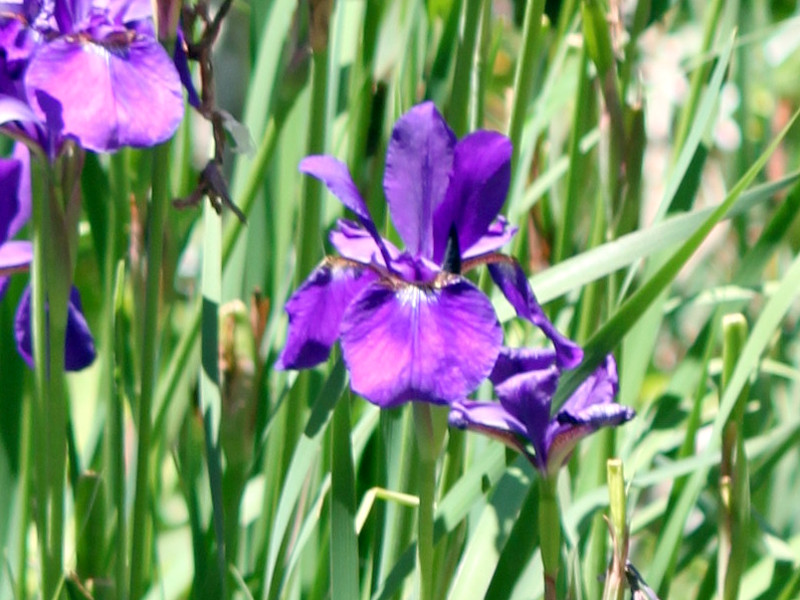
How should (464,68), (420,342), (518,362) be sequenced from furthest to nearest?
1. (464,68)
2. (518,362)
3. (420,342)

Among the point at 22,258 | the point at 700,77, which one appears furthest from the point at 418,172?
the point at 700,77

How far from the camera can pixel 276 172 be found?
1052 mm

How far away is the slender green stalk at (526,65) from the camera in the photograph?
2.50 ft

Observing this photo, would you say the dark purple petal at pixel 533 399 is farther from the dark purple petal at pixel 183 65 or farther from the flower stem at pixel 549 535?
the dark purple petal at pixel 183 65

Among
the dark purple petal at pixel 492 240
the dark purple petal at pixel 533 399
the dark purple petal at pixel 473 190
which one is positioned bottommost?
the dark purple petal at pixel 533 399

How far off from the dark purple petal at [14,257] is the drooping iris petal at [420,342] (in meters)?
0.31

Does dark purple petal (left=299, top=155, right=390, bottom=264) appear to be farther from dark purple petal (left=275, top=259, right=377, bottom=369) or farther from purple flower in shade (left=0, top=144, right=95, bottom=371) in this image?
purple flower in shade (left=0, top=144, right=95, bottom=371)

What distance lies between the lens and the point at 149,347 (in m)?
0.70

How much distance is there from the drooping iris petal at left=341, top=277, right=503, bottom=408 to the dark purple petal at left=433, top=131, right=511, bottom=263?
0.06 m

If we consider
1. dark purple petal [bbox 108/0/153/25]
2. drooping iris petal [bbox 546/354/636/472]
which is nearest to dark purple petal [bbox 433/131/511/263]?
drooping iris petal [bbox 546/354/636/472]

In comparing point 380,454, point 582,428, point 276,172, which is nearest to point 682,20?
point 276,172

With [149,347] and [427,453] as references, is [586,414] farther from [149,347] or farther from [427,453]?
[149,347]

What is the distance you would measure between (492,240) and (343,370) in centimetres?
12

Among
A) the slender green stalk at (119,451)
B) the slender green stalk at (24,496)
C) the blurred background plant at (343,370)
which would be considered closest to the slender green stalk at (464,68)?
the blurred background plant at (343,370)
